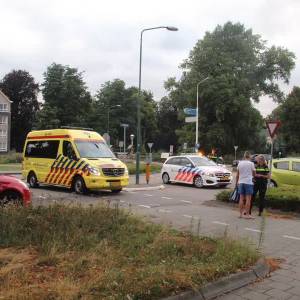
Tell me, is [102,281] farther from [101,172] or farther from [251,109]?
[251,109]

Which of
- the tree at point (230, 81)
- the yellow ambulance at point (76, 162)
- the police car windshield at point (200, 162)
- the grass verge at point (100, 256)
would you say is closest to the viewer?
the grass verge at point (100, 256)

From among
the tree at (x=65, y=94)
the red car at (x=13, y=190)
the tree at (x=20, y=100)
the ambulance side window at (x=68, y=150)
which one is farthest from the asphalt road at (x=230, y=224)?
the tree at (x=20, y=100)

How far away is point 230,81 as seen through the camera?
2223 inches

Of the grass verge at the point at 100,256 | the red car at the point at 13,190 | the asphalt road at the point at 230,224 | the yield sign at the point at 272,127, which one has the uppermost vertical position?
the yield sign at the point at 272,127

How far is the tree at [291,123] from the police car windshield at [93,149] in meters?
57.0

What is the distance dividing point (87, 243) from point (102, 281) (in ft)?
6.52

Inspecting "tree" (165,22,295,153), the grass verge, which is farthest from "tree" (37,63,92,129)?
the grass verge

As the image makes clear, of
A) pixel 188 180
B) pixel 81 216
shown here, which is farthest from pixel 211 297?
pixel 188 180

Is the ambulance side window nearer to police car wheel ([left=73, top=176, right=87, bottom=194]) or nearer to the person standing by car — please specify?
police car wheel ([left=73, top=176, right=87, bottom=194])

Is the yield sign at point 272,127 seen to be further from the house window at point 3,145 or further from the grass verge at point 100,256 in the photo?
the house window at point 3,145

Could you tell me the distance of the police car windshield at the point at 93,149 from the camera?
1898cm

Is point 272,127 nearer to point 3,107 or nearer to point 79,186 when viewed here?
point 79,186

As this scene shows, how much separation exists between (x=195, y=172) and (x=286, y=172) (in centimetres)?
461

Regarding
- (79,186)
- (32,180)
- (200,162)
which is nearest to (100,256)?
(79,186)
